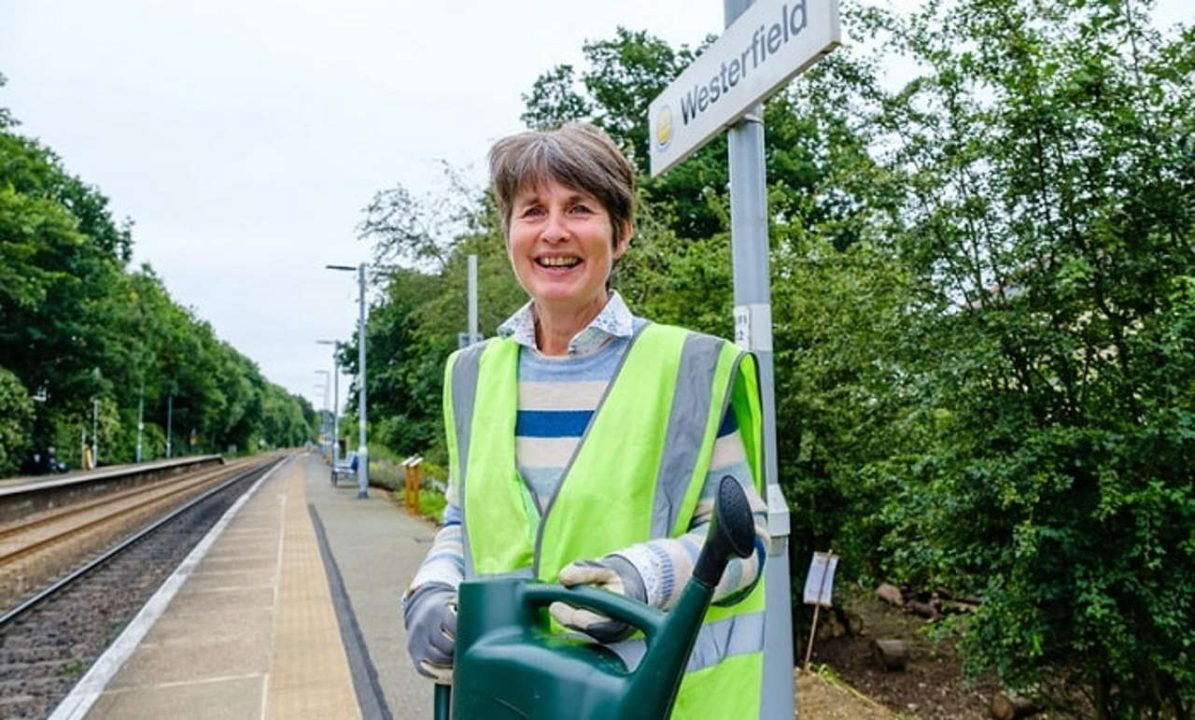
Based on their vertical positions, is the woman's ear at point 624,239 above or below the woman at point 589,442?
above

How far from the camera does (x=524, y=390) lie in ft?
4.61

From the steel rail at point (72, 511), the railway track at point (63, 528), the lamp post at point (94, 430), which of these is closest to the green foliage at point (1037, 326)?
the railway track at point (63, 528)

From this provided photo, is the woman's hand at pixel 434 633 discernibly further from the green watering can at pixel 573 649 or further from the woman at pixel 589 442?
the green watering can at pixel 573 649

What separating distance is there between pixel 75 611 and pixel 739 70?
358 inches

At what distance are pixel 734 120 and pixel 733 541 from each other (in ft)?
7.10

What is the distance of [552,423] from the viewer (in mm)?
1359

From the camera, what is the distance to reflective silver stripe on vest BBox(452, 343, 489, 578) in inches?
55.4

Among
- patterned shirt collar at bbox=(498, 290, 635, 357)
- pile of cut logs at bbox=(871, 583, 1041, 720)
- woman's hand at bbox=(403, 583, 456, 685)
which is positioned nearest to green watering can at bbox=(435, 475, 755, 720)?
woman's hand at bbox=(403, 583, 456, 685)

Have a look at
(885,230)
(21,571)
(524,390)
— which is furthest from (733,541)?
(21,571)

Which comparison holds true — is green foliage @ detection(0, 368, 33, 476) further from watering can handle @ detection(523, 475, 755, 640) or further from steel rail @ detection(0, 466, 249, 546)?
watering can handle @ detection(523, 475, 755, 640)

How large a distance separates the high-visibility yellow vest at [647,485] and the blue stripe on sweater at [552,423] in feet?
0.08

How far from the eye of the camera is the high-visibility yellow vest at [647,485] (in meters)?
1.20

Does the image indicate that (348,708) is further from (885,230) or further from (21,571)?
(21,571)

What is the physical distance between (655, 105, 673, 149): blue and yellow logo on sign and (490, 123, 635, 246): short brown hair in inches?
68.0
